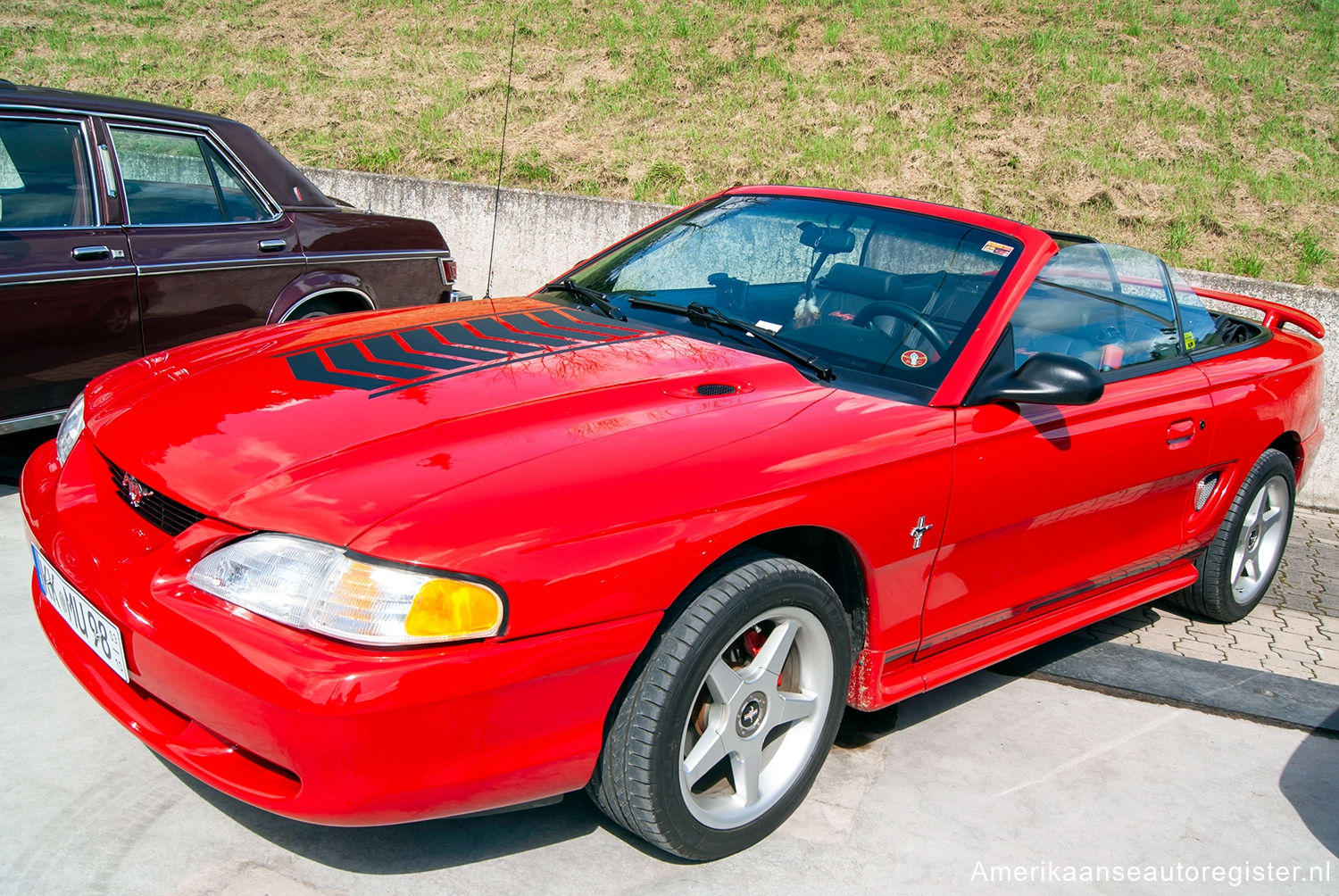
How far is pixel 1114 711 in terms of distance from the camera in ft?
12.0

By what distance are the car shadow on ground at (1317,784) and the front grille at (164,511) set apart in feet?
9.99

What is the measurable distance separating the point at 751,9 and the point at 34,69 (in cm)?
921

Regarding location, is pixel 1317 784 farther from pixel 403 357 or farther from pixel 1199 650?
pixel 403 357

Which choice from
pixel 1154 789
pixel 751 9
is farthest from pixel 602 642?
pixel 751 9

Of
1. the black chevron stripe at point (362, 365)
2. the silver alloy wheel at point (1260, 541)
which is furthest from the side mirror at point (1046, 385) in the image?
the silver alloy wheel at point (1260, 541)

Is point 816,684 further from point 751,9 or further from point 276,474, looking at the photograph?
point 751,9

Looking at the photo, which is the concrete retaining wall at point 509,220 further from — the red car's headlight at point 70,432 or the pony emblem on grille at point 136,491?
the pony emblem on grille at point 136,491

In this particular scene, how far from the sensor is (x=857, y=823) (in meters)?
2.83

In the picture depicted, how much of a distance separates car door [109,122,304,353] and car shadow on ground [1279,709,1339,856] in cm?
469

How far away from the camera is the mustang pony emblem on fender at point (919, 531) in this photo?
2807mm

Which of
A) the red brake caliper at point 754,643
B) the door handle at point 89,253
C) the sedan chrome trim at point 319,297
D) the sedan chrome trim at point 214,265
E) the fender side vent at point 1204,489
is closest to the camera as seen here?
the red brake caliper at point 754,643

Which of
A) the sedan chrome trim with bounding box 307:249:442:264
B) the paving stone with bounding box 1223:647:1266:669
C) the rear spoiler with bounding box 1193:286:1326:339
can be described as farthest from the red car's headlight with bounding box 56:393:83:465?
the rear spoiler with bounding box 1193:286:1326:339

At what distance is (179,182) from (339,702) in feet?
13.4

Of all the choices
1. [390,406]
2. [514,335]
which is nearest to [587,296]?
[514,335]
